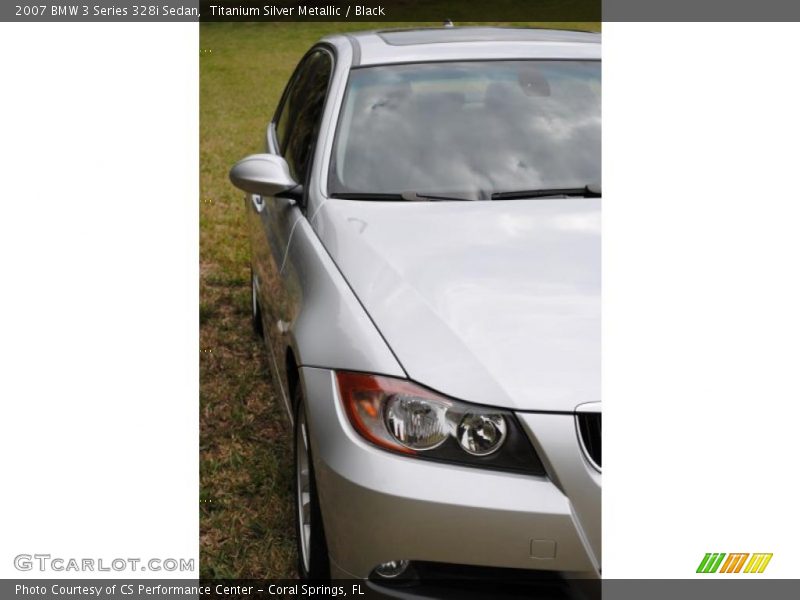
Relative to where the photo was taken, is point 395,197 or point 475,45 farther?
point 475,45

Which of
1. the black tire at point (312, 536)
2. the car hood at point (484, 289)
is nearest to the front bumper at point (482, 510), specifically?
the car hood at point (484, 289)

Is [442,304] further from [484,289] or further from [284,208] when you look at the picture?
[284,208]

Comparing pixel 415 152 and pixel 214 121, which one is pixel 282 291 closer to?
pixel 415 152

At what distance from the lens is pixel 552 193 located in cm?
316

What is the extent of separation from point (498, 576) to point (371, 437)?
429mm

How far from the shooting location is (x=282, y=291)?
3.17 meters

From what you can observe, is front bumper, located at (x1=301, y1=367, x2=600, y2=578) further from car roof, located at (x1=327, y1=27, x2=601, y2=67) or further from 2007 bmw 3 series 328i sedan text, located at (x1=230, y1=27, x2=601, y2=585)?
car roof, located at (x1=327, y1=27, x2=601, y2=67)

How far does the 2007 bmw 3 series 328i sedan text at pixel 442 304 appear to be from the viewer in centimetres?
205

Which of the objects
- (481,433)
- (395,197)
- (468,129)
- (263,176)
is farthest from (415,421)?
(468,129)

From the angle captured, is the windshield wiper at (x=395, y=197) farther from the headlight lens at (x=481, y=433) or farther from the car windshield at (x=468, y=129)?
the headlight lens at (x=481, y=433)

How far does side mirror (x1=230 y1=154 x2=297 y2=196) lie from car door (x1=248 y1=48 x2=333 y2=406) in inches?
2.8

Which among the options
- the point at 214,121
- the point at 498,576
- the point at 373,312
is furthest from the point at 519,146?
the point at 214,121

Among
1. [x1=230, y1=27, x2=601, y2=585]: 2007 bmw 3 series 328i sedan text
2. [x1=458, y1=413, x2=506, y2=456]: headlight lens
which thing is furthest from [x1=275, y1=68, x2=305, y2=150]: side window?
[x1=458, y1=413, x2=506, y2=456]: headlight lens

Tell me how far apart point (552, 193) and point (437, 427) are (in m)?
1.28
